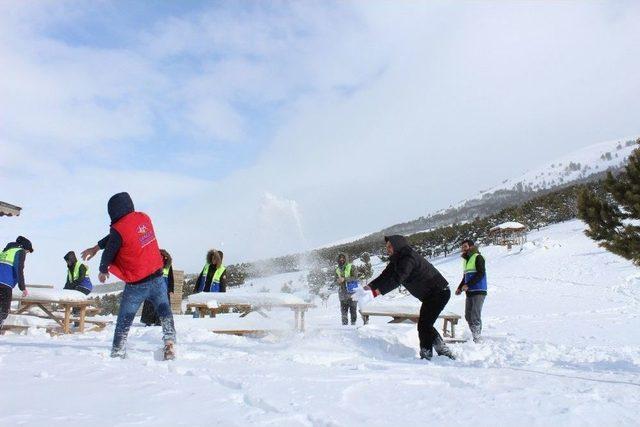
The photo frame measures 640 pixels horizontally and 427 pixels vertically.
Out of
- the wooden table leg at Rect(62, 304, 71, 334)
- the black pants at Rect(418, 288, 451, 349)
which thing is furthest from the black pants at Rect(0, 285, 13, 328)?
the black pants at Rect(418, 288, 451, 349)

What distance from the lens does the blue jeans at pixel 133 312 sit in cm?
530

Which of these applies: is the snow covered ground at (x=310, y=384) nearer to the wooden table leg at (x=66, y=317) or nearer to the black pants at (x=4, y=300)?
the black pants at (x=4, y=300)

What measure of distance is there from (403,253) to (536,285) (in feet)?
Answer: 69.8

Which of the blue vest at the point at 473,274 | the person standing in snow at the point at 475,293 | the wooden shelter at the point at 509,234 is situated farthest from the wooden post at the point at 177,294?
the wooden shelter at the point at 509,234

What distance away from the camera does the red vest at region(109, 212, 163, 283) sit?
208 inches

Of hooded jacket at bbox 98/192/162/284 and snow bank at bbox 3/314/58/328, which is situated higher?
hooded jacket at bbox 98/192/162/284

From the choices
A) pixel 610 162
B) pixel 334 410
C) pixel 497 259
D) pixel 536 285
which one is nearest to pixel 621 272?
pixel 536 285

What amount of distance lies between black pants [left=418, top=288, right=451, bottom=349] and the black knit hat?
21.1ft

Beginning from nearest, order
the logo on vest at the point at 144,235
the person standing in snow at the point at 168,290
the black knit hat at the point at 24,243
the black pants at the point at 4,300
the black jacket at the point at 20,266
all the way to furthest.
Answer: the logo on vest at the point at 144,235, the black pants at the point at 4,300, the black jacket at the point at 20,266, the black knit hat at the point at 24,243, the person standing in snow at the point at 168,290

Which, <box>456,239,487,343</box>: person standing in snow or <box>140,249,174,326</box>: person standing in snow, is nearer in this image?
<box>456,239,487,343</box>: person standing in snow

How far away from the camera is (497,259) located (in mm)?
35750

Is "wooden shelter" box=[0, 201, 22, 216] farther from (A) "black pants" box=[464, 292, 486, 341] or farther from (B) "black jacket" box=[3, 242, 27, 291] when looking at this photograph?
(A) "black pants" box=[464, 292, 486, 341]

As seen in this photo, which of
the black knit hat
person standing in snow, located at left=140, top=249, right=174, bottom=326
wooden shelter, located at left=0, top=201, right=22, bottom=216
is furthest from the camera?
wooden shelter, located at left=0, top=201, right=22, bottom=216

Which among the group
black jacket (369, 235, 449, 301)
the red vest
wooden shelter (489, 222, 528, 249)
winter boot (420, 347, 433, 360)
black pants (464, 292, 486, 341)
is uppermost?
wooden shelter (489, 222, 528, 249)
